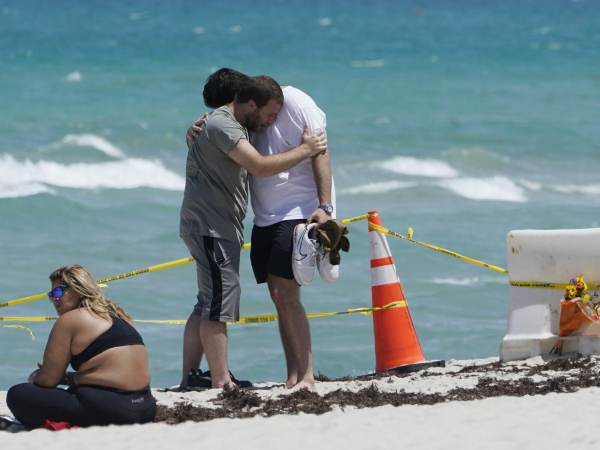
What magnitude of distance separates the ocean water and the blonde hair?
3.17 m

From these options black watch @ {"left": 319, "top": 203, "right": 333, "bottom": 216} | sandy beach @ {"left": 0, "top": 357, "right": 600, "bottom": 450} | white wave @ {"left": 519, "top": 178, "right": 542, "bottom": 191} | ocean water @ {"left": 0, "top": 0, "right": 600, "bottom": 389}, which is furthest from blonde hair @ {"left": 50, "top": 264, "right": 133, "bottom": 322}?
white wave @ {"left": 519, "top": 178, "right": 542, "bottom": 191}

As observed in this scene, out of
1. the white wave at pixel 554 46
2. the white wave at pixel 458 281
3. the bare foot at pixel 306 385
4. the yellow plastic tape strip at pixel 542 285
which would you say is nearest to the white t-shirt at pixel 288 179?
the bare foot at pixel 306 385

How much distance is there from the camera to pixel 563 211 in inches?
714

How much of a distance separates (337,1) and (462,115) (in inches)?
1364

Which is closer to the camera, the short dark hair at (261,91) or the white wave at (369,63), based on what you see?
the short dark hair at (261,91)

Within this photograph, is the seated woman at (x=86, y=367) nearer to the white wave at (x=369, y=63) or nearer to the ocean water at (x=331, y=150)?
the ocean water at (x=331, y=150)

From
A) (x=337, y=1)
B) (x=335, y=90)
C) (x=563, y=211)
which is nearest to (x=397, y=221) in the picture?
(x=563, y=211)

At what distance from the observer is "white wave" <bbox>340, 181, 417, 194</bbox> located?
64.0 ft

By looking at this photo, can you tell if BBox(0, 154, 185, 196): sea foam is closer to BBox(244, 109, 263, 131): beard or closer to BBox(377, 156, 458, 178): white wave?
BBox(377, 156, 458, 178): white wave

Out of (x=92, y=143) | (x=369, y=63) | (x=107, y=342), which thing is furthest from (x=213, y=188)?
(x=369, y=63)

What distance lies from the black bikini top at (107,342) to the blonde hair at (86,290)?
7cm

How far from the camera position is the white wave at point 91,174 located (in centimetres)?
1983

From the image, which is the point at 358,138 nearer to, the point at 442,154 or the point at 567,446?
the point at 442,154

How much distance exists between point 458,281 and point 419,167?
963cm
